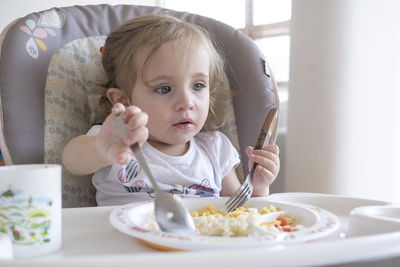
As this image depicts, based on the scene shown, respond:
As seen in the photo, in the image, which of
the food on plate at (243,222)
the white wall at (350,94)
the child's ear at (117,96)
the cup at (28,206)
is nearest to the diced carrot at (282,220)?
the food on plate at (243,222)

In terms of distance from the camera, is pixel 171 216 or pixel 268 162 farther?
pixel 268 162

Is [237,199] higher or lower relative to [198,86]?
lower

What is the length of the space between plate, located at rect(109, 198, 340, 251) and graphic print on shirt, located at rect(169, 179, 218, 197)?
0.24m

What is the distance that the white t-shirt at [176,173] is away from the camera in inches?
40.7

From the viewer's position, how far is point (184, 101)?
39.9 inches

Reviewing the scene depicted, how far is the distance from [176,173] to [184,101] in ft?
0.63

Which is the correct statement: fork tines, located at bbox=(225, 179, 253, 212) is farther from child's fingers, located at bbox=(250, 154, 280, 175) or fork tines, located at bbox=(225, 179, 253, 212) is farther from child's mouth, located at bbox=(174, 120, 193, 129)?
child's mouth, located at bbox=(174, 120, 193, 129)

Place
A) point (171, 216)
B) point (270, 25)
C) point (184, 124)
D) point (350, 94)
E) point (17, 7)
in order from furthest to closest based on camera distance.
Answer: point (17, 7), point (270, 25), point (350, 94), point (184, 124), point (171, 216)

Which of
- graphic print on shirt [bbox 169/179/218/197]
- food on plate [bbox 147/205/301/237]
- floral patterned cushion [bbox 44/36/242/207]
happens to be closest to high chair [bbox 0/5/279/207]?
floral patterned cushion [bbox 44/36/242/207]

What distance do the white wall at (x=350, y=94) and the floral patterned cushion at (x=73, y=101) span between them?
0.96m

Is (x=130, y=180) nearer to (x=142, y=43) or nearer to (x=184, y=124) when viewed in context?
(x=184, y=124)

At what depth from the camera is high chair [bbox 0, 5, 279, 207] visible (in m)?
0.98

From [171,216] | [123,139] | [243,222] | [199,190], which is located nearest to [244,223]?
[243,222]

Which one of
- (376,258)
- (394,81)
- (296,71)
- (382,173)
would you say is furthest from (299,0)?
(376,258)
